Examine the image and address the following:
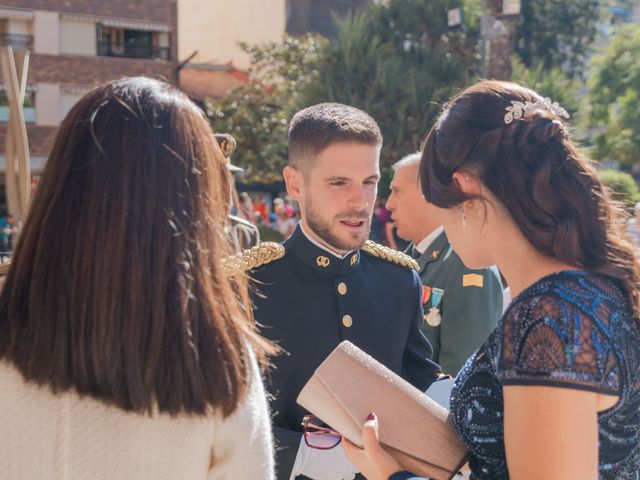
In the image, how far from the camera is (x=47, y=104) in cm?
3091

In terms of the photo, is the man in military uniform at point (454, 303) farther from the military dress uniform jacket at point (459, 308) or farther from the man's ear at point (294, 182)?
the man's ear at point (294, 182)

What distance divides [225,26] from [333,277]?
31566mm

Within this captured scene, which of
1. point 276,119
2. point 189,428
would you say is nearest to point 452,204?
point 189,428

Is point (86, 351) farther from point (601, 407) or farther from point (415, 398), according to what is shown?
point (601, 407)

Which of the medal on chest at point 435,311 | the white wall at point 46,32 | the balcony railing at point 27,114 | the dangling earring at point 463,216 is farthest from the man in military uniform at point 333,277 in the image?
the white wall at point 46,32

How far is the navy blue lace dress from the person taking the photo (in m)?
1.66

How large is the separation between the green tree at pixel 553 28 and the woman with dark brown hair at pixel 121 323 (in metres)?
25.1

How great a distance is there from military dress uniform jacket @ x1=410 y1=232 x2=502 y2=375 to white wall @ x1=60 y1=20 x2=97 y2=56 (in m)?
29.7

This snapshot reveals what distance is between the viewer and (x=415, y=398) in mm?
1943

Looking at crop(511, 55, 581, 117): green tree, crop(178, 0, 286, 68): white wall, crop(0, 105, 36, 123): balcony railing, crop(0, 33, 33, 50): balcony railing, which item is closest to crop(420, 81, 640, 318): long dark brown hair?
crop(511, 55, 581, 117): green tree

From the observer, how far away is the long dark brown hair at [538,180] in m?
1.80

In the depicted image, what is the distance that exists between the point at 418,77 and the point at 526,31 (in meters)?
11.7

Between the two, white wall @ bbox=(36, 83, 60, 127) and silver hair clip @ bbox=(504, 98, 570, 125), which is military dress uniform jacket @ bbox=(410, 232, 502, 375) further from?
white wall @ bbox=(36, 83, 60, 127)

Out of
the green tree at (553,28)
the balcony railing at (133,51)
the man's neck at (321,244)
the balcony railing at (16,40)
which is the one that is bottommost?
the man's neck at (321,244)
